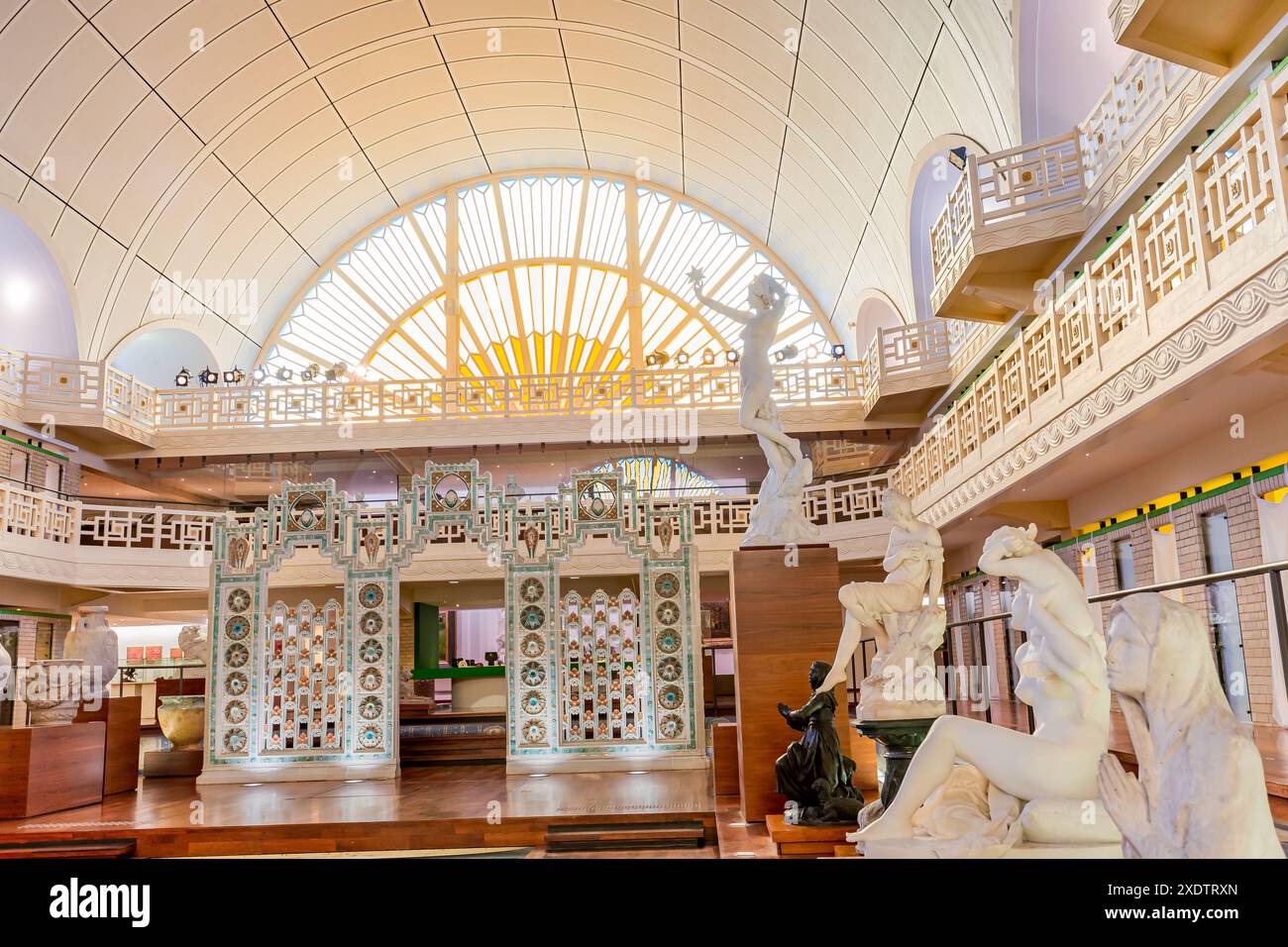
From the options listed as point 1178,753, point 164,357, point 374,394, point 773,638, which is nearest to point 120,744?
point 773,638

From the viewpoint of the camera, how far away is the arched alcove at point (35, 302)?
55.3 feet

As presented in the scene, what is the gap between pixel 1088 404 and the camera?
7.46 metres

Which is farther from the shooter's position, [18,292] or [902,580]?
[18,292]

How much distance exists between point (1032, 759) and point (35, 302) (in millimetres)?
19374

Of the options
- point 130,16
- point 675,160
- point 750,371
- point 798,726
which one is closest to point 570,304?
point 675,160

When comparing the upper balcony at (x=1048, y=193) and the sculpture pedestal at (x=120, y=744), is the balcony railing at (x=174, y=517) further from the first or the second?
the sculpture pedestal at (x=120, y=744)

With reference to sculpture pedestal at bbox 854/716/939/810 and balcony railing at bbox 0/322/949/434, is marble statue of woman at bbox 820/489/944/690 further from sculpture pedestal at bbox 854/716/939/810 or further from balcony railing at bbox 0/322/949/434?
balcony railing at bbox 0/322/949/434

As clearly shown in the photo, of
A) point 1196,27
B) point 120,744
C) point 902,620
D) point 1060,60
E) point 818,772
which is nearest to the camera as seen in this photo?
point 902,620

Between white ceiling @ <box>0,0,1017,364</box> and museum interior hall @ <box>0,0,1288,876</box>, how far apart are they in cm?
10

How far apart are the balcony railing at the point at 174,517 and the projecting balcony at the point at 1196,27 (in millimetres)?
7766

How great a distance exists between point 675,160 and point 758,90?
14.2 feet

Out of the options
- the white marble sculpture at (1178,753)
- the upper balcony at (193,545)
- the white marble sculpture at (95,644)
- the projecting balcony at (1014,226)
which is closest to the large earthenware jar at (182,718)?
the white marble sculpture at (95,644)

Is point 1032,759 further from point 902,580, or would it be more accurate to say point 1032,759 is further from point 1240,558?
point 1240,558

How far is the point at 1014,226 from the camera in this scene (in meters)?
9.98
